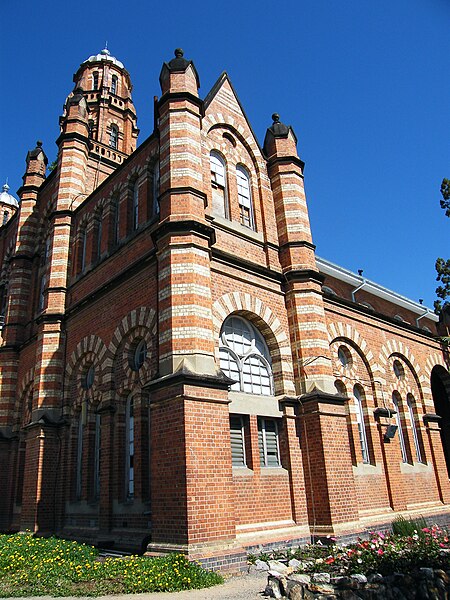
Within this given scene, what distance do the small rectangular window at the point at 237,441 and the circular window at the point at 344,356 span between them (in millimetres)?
5798

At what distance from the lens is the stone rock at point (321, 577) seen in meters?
7.95

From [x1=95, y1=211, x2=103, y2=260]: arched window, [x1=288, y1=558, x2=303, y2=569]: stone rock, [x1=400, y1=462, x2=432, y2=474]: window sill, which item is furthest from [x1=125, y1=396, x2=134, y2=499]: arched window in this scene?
[x1=400, y1=462, x2=432, y2=474]: window sill

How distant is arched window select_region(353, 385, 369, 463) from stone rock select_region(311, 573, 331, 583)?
26.0 feet

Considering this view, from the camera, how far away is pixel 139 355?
1326cm

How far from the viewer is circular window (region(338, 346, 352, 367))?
16.8 meters

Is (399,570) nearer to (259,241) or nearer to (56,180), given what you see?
(259,241)

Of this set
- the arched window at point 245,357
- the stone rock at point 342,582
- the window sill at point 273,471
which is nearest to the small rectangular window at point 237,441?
the window sill at point 273,471

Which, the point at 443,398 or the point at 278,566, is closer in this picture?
the point at 278,566

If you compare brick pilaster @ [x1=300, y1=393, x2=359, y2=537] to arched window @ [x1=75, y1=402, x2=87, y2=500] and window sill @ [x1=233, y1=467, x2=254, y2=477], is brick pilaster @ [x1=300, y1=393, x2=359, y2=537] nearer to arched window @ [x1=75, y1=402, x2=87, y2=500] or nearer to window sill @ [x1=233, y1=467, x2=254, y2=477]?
window sill @ [x1=233, y1=467, x2=254, y2=477]

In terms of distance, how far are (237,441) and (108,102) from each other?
24.0 metres

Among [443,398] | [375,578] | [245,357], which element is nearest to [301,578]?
[375,578]

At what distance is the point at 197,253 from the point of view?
38.8 ft

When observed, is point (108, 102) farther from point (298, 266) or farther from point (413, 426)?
point (413, 426)

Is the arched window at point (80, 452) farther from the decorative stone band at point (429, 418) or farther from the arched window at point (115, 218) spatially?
the decorative stone band at point (429, 418)
